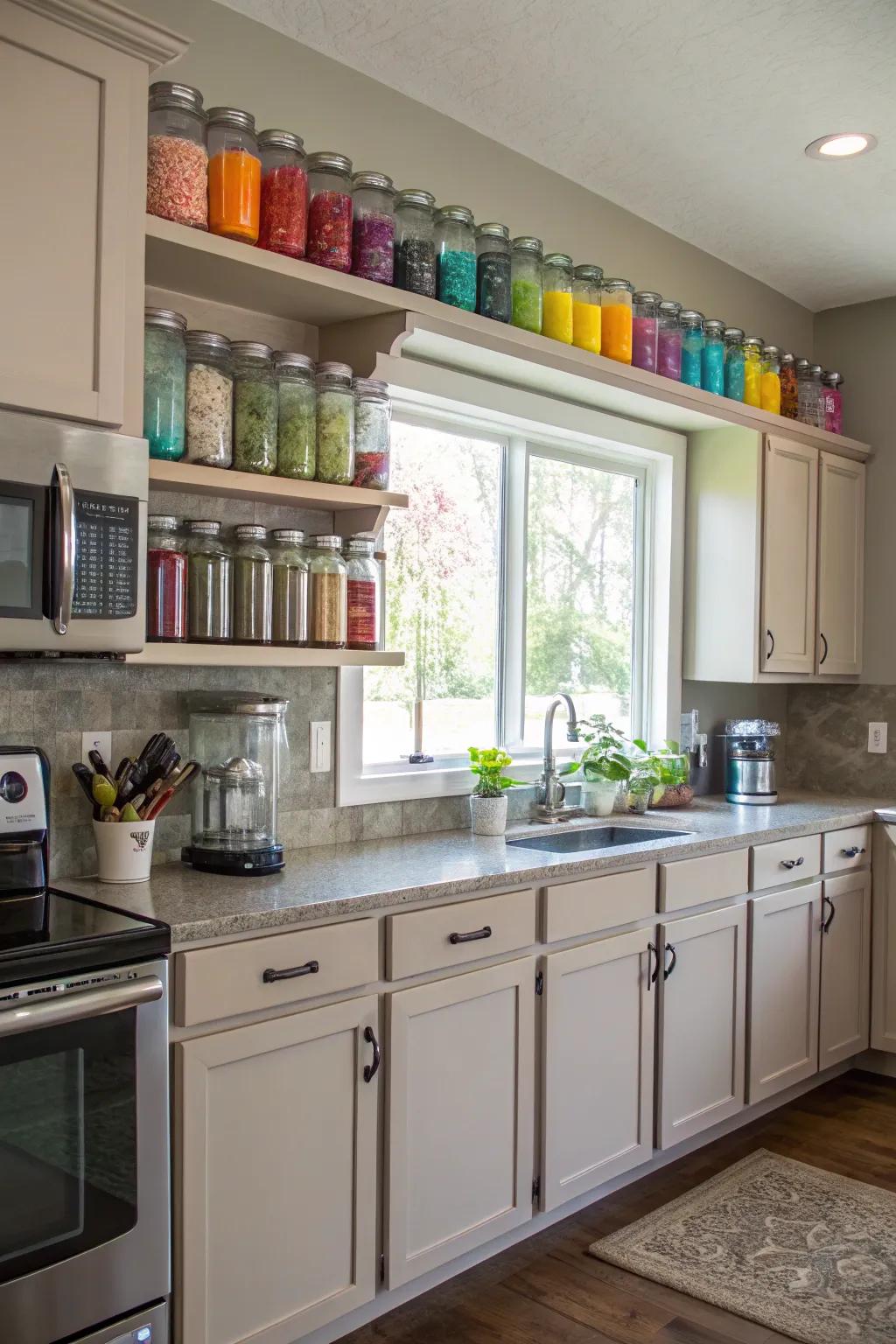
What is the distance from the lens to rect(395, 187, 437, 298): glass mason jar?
262 cm

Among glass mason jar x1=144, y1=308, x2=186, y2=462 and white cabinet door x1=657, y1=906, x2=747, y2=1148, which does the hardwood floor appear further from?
glass mason jar x1=144, y1=308, x2=186, y2=462

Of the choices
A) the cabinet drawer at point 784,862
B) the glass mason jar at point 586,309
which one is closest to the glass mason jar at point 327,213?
the glass mason jar at point 586,309

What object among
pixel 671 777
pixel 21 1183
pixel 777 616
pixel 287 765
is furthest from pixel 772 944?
pixel 21 1183

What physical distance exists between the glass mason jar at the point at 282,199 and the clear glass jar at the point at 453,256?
0.46 m

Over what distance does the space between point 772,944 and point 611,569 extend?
1.32 m

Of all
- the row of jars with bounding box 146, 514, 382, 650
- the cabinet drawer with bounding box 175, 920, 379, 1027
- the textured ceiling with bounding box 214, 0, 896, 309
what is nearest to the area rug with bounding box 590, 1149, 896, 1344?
the cabinet drawer with bounding box 175, 920, 379, 1027

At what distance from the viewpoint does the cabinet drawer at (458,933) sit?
7.38 feet

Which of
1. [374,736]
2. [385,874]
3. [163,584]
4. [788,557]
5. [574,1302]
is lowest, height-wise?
[574,1302]

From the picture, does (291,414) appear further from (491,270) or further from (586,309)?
(586,309)

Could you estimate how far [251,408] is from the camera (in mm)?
2301

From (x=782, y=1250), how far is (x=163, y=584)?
206 centimetres

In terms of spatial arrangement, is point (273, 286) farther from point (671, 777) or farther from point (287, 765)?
point (671, 777)

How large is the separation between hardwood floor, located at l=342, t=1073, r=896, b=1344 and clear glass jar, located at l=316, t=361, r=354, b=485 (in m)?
1.74

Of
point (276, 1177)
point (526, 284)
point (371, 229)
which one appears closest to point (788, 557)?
point (526, 284)
